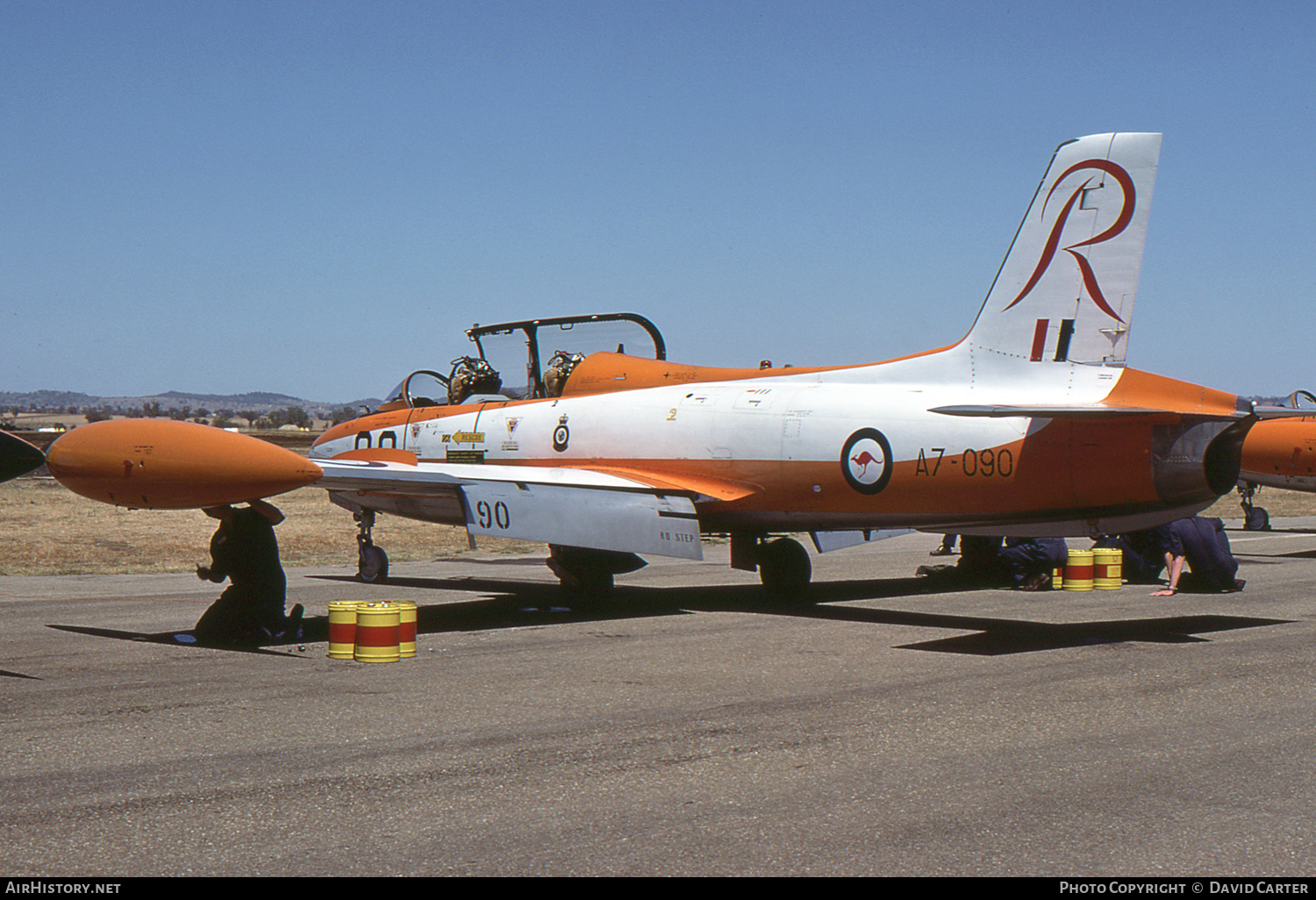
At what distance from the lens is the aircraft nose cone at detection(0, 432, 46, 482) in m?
9.55

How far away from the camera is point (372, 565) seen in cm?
1769

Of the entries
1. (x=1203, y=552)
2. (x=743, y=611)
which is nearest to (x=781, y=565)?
(x=743, y=611)

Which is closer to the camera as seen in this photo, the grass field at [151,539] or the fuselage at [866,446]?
the fuselage at [866,446]

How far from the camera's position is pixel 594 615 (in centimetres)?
1419

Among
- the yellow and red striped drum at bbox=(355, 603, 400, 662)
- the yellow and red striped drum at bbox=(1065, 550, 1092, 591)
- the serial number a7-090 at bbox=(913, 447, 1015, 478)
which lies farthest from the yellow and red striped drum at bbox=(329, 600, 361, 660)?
the yellow and red striped drum at bbox=(1065, 550, 1092, 591)

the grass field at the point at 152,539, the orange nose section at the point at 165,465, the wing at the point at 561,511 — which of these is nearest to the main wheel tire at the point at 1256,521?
the grass field at the point at 152,539

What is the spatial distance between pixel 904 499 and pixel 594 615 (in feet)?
12.9

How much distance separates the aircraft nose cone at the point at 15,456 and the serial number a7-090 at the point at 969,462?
8.42 m

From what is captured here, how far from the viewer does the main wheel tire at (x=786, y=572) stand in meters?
15.7

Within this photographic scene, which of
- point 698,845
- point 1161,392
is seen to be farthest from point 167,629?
point 1161,392

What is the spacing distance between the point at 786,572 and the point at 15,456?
30.5 feet

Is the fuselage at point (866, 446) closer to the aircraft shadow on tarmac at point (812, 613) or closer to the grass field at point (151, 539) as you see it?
the aircraft shadow on tarmac at point (812, 613)

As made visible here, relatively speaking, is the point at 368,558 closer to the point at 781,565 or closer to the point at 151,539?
the point at 781,565

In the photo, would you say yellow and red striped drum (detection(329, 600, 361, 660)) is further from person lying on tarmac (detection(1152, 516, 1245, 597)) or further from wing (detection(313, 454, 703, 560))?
person lying on tarmac (detection(1152, 516, 1245, 597))
